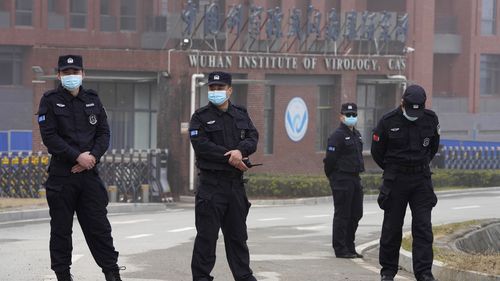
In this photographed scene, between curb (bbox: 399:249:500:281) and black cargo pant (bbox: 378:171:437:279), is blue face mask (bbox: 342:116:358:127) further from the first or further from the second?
black cargo pant (bbox: 378:171:437:279)

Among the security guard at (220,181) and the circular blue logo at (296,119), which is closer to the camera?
the security guard at (220,181)

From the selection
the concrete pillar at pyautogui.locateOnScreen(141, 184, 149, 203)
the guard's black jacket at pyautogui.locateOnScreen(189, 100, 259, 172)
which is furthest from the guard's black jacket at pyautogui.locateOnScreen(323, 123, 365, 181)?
the concrete pillar at pyautogui.locateOnScreen(141, 184, 149, 203)

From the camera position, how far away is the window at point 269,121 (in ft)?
117

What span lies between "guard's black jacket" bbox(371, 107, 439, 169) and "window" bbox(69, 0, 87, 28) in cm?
4724

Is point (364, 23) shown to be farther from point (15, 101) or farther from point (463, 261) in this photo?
point (463, 261)

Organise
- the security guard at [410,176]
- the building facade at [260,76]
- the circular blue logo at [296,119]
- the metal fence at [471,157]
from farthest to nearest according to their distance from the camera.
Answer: the metal fence at [471,157]
the circular blue logo at [296,119]
the building facade at [260,76]
the security guard at [410,176]

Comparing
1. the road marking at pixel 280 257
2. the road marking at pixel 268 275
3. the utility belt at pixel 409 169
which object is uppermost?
the utility belt at pixel 409 169

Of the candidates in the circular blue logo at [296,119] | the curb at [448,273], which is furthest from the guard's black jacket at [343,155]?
the circular blue logo at [296,119]

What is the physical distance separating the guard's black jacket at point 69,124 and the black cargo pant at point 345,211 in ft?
18.9

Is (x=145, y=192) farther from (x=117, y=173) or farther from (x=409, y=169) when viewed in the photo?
(x=409, y=169)

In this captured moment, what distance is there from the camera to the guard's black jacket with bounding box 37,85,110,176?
10.2 m

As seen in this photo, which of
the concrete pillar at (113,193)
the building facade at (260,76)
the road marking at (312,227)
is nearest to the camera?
the road marking at (312,227)

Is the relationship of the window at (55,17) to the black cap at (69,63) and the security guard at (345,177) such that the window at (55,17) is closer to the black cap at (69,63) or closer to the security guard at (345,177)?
the security guard at (345,177)

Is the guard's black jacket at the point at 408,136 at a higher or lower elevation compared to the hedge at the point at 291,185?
higher
